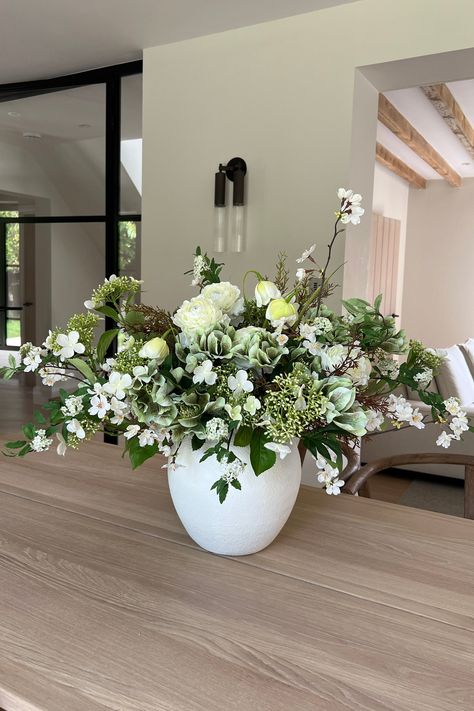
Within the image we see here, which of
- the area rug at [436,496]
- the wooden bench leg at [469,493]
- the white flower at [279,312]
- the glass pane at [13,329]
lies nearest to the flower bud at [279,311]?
the white flower at [279,312]

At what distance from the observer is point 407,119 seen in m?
4.95

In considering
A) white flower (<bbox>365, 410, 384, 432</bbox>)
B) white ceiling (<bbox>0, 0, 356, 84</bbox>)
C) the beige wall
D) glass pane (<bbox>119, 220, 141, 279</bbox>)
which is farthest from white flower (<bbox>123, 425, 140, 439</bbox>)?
glass pane (<bbox>119, 220, 141, 279</bbox>)

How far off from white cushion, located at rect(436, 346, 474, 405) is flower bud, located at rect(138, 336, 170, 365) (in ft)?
11.5

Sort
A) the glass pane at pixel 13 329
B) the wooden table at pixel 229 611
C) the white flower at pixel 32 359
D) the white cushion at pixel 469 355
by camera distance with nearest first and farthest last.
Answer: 1. the wooden table at pixel 229 611
2. the white flower at pixel 32 359
3. the glass pane at pixel 13 329
4. the white cushion at pixel 469 355

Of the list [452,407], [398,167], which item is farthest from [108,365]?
[398,167]

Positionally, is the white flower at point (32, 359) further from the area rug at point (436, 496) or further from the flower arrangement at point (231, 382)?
the area rug at point (436, 496)

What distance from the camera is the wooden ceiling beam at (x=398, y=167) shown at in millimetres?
5895

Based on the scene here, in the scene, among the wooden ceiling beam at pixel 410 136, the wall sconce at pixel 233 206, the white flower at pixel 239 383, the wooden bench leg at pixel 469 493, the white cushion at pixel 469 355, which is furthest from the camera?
the white cushion at pixel 469 355

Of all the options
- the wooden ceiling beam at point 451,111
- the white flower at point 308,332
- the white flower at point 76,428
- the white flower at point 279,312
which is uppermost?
the wooden ceiling beam at point 451,111

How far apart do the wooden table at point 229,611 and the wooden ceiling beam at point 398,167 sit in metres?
4.64

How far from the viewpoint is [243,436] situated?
1070 millimetres

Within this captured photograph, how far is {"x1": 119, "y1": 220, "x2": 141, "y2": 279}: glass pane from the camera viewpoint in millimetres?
4113

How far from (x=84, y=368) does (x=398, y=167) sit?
6139mm

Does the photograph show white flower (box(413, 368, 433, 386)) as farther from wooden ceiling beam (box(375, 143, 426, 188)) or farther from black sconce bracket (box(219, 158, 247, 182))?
wooden ceiling beam (box(375, 143, 426, 188))
